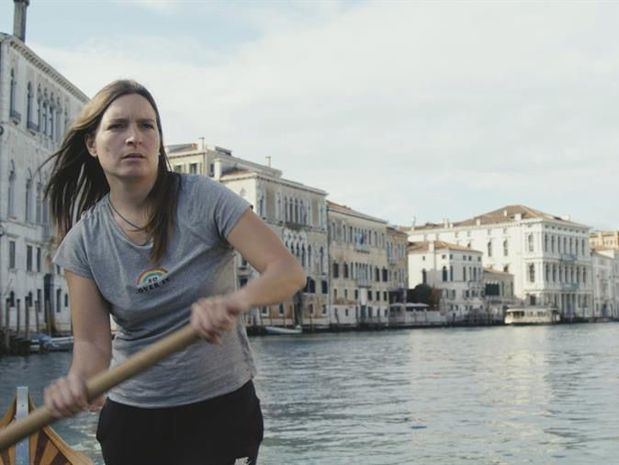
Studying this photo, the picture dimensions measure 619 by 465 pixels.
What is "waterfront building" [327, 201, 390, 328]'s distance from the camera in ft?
164

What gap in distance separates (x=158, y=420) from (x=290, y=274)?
1.30 ft

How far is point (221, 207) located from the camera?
171 centimetres

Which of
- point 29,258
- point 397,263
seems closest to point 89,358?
point 29,258

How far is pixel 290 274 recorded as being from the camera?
160 cm

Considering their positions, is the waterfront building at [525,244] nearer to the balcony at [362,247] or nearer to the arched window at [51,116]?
the balcony at [362,247]

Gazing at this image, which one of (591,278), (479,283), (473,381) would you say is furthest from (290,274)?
(591,278)

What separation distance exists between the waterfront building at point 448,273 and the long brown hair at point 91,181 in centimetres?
5953

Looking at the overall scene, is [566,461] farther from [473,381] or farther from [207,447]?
[473,381]

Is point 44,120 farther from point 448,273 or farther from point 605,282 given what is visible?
point 605,282

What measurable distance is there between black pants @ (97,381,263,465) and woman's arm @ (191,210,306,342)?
25 centimetres

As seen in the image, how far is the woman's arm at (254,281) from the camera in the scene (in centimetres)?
149

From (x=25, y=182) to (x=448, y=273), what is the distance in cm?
3947

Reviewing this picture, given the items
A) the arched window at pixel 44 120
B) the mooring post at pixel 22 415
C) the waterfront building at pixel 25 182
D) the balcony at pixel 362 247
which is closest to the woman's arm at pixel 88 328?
the mooring post at pixel 22 415

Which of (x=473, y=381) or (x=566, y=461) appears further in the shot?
(x=473, y=381)
